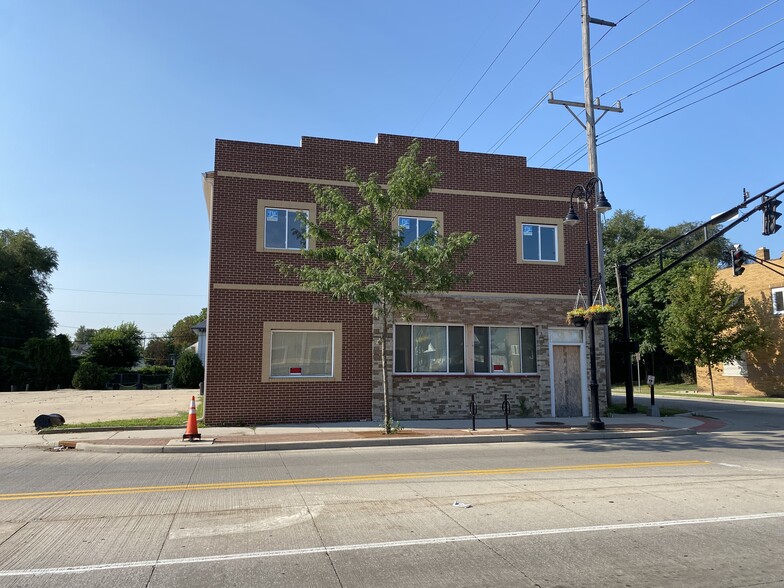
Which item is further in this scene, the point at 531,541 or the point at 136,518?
the point at 136,518

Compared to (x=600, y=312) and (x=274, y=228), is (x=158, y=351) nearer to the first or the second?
(x=274, y=228)

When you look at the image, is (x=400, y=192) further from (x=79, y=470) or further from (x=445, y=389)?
(x=79, y=470)

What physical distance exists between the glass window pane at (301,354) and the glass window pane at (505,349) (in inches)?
209

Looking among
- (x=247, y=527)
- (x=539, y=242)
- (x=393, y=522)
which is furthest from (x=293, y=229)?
(x=393, y=522)

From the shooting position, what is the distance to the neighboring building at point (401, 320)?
648 inches

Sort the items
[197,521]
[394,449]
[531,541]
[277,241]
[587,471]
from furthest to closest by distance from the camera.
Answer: [277,241] < [394,449] < [587,471] < [197,521] < [531,541]

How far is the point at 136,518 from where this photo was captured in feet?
21.2

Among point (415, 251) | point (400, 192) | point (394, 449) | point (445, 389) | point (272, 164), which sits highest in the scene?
point (272, 164)

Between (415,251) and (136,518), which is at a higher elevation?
(415,251)

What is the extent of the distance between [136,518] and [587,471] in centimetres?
694

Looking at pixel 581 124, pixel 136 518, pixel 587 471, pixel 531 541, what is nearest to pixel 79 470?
pixel 136 518

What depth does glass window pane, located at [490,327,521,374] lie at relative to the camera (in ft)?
60.5

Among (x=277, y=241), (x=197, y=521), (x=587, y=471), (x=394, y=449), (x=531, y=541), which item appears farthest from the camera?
(x=277, y=241)

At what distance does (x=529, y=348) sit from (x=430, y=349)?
3426 millimetres
